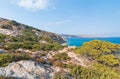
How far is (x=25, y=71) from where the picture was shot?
1614 centimetres

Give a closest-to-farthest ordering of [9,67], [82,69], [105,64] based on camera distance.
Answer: [9,67] → [82,69] → [105,64]

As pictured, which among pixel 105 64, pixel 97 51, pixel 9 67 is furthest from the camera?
pixel 97 51

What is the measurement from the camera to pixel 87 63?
2309 cm

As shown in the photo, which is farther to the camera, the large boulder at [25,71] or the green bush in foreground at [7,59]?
the green bush in foreground at [7,59]

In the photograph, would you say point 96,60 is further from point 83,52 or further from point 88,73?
point 88,73

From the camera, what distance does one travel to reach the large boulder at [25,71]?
51.1 ft

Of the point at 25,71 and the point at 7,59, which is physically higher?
the point at 7,59

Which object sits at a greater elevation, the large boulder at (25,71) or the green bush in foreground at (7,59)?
the green bush in foreground at (7,59)

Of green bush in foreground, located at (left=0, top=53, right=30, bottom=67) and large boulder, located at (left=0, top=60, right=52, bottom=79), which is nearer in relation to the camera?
large boulder, located at (left=0, top=60, right=52, bottom=79)

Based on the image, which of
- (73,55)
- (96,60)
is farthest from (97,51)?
(73,55)

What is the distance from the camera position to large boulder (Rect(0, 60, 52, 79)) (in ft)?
51.1

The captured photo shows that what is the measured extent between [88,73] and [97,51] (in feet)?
23.7

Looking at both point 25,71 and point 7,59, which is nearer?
point 25,71

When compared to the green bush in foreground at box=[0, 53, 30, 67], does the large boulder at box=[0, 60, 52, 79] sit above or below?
below
